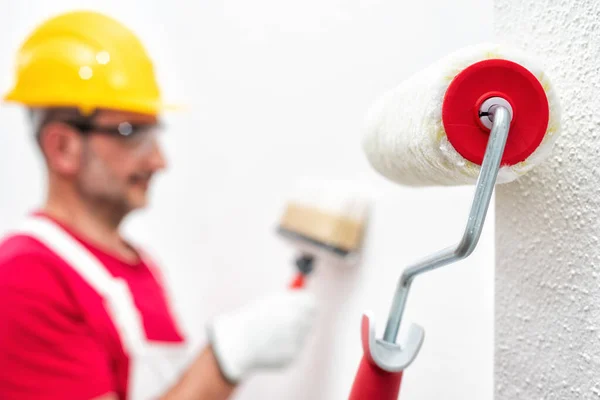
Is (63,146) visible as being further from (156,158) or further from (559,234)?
(559,234)

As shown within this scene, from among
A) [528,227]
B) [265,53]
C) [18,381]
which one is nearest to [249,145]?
[265,53]

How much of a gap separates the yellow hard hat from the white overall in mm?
239

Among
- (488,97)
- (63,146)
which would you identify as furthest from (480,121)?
(63,146)

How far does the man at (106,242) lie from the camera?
3.04 feet

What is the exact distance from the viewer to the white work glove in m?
1.02

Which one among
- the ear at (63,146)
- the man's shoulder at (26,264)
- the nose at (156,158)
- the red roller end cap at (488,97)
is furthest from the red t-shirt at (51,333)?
the red roller end cap at (488,97)

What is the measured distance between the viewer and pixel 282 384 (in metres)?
1.18

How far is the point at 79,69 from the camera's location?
3.31ft

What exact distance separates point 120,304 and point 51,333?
0.14 m

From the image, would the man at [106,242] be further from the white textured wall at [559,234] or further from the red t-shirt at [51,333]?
the white textured wall at [559,234]

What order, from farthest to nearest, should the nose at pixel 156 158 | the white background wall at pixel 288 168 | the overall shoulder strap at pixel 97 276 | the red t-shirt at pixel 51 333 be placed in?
the nose at pixel 156 158 → the overall shoulder strap at pixel 97 276 → the red t-shirt at pixel 51 333 → the white background wall at pixel 288 168

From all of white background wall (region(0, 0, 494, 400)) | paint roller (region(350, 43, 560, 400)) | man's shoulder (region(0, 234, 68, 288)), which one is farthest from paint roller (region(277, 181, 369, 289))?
paint roller (region(350, 43, 560, 400))

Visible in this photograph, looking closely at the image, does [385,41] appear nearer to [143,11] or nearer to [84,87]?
[84,87]

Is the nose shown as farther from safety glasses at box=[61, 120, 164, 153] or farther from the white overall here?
the white overall
